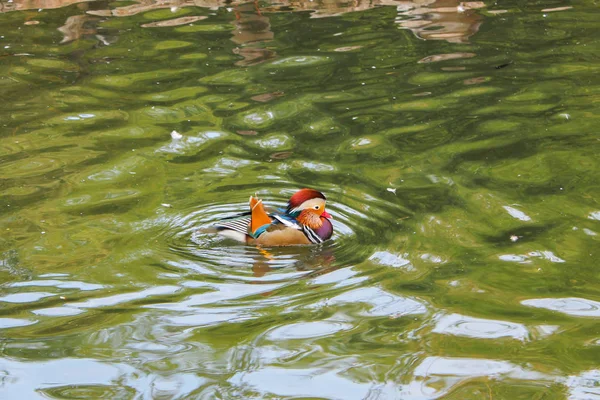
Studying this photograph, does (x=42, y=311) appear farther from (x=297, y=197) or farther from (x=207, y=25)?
(x=207, y=25)

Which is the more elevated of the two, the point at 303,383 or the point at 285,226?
the point at 285,226

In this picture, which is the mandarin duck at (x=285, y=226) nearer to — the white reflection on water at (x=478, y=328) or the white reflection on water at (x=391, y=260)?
the white reflection on water at (x=391, y=260)

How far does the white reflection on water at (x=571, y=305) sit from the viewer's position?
574 centimetres

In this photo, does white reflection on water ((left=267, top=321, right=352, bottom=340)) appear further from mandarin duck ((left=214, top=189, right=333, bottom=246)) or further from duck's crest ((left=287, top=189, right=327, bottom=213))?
duck's crest ((left=287, top=189, right=327, bottom=213))

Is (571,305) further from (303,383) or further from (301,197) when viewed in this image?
(301,197)

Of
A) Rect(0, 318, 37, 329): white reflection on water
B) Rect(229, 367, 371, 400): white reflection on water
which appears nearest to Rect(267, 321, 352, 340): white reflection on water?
Rect(229, 367, 371, 400): white reflection on water

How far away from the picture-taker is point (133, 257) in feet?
21.8

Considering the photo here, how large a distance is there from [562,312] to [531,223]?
1386 mm

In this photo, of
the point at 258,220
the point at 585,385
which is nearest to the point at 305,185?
the point at 258,220

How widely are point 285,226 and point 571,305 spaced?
215cm

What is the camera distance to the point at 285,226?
22.5 ft

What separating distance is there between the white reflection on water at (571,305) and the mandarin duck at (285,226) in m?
1.67

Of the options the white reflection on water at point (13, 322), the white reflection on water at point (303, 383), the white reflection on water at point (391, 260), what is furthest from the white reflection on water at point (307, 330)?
the white reflection on water at point (13, 322)

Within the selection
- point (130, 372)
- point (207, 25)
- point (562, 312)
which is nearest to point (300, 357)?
point (130, 372)
